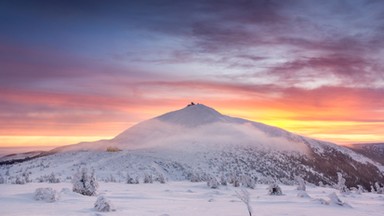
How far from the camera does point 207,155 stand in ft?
181

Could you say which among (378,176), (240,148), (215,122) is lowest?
(378,176)

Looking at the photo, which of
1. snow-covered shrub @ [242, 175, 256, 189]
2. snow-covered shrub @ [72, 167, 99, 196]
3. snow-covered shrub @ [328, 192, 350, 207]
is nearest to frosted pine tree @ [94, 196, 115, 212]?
snow-covered shrub @ [72, 167, 99, 196]

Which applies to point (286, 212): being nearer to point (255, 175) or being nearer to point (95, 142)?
point (255, 175)

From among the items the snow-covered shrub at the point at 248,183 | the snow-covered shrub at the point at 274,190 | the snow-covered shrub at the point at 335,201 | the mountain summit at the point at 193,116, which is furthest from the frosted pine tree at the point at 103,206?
the mountain summit at the point at 193,116

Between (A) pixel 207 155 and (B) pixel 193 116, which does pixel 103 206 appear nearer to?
(A) pixel 207 155

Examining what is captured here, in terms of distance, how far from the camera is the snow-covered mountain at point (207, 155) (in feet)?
143

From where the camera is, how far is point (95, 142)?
71.1 meters

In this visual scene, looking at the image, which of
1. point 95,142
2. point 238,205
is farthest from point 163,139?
point 238,205

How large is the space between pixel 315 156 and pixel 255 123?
21168mm

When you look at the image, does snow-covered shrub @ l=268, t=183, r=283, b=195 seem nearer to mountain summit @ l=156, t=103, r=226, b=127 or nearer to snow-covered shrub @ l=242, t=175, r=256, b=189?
snow-covered shrub @ l=242, t=175, r=256, b=189

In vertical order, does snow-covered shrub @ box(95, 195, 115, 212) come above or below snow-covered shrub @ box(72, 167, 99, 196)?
below

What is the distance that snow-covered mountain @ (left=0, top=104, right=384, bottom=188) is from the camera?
1715 inches

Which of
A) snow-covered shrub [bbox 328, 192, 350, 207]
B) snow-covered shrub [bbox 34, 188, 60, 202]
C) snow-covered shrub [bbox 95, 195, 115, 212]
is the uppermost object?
snow-covered shrub [bbox 34, 188, 60, 202]

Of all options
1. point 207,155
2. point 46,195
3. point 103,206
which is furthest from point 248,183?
point 207,155
